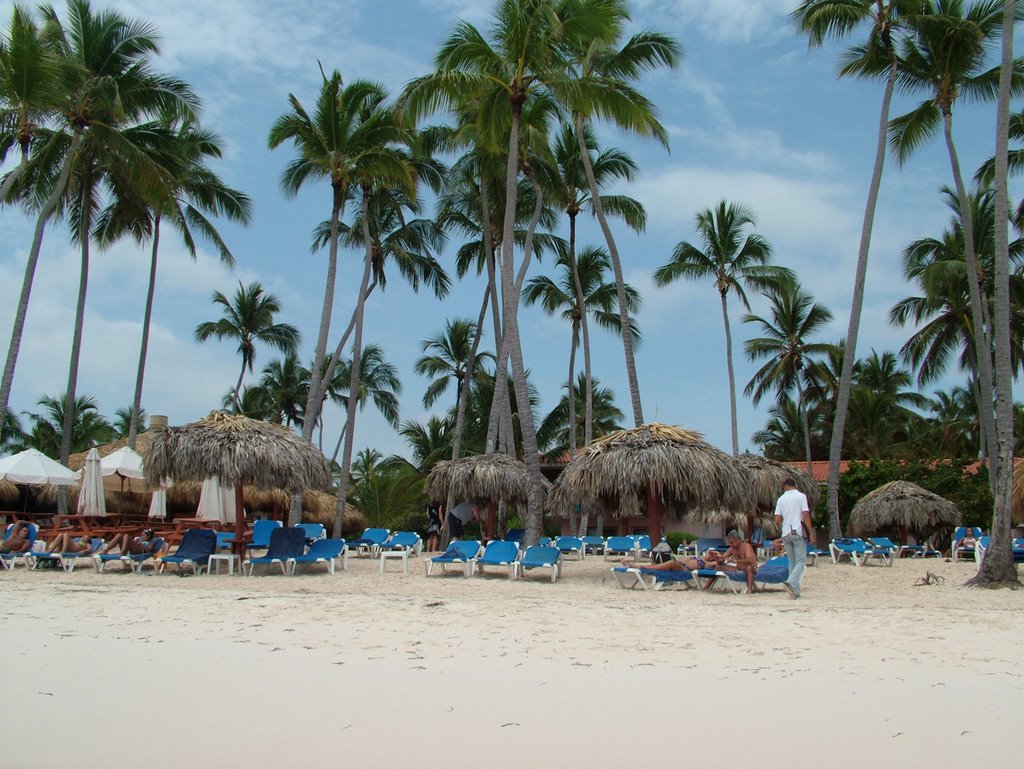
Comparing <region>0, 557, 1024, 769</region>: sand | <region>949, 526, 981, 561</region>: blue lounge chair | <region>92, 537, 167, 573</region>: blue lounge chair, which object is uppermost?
<region>949, 526, 981, 561</region>: blue lounge chair

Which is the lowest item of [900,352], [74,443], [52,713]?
[52,713]

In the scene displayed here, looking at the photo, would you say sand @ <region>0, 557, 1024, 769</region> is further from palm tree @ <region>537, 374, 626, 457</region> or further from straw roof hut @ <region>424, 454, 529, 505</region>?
palm tree @ <region>537, 374, 626, 457</region>

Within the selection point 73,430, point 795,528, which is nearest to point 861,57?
point 795,528

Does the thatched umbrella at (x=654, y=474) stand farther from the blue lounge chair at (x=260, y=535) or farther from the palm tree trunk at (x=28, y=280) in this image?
the palm tree trunk at (x=28, y=280)

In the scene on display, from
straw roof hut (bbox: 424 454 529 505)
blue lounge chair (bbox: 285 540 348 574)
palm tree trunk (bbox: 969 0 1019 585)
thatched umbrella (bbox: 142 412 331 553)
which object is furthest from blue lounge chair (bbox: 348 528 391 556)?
palm tree trunk (bbox: 969 0 1019 585)

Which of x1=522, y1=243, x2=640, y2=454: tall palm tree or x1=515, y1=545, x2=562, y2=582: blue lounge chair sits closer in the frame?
x1=515, y1=545, x2=562, y2=582: blue lounge chair

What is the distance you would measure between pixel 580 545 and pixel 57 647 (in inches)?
504

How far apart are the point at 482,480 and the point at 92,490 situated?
7600 mm

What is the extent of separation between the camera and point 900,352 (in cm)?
2934

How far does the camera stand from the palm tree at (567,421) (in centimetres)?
3519

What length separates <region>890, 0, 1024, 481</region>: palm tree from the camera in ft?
57.5

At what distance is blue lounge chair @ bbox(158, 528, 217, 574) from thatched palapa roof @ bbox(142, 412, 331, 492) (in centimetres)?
99

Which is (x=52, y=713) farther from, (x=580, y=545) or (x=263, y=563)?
(x=580, y=545)

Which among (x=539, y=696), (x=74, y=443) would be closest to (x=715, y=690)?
(x=539, y=696)
